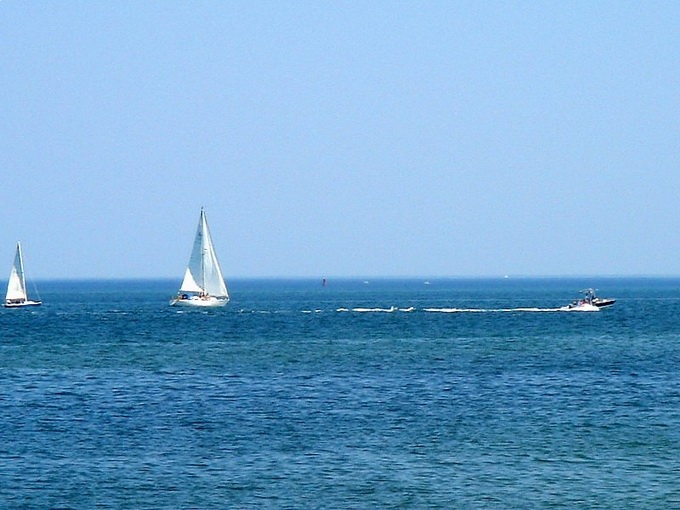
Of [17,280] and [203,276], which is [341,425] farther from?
[17,280]

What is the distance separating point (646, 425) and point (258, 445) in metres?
16.9

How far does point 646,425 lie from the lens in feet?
165

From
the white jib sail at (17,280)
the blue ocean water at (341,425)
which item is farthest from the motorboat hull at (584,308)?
the white jib sail at (17,280)

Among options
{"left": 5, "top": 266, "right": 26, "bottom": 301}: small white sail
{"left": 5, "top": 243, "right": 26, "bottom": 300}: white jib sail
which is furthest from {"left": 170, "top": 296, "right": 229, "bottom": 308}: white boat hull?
{"left": 5, "top": 266, "right": 26, "bottom": 301}: small white sail

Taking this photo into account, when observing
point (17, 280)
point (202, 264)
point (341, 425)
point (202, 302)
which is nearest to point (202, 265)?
point (202, 264)

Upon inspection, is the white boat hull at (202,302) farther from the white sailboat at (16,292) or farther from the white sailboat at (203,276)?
the white sailboat at (16,292)

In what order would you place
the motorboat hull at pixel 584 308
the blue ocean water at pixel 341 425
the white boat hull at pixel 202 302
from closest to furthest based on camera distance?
1. the blue ocean water at pixel 341 425
2. the motorboat hull at pixel 584 308
3. the white boat hull at pixel 202 302

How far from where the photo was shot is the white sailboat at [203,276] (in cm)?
15675

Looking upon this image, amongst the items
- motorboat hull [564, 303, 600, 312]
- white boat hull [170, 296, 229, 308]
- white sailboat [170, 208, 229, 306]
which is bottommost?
motorboat hull [564, 303, 600, 312]

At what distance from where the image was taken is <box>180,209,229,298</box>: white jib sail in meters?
157

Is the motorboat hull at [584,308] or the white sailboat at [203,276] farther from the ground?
the white sailboat at [203,276]

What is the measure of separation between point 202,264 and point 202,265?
133 millimetres

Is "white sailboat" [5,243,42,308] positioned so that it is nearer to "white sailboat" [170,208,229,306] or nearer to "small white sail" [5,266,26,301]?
"small white sail" [5,266,26,301]

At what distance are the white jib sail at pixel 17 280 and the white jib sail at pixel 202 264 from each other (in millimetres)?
26175
